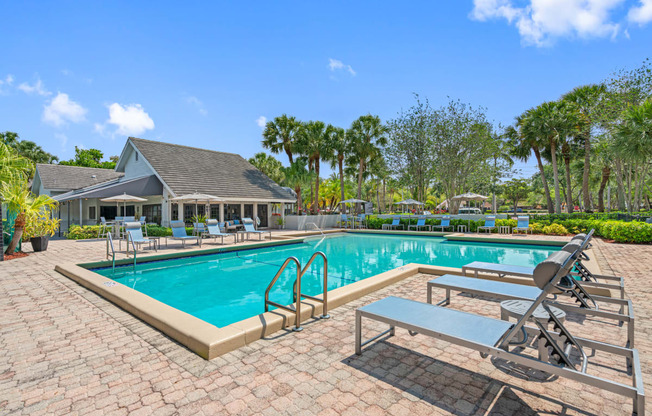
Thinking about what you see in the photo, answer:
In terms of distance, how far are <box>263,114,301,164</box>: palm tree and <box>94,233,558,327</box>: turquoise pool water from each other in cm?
1467

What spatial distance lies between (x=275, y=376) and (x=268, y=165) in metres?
37.6

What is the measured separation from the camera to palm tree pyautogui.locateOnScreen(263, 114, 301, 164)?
2806cm

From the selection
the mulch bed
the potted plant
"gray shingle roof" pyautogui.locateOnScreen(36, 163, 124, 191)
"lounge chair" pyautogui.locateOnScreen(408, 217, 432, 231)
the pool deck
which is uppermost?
"gray shingle roof" pyautogui.locateOnScreen(36, 163, 124, 191)

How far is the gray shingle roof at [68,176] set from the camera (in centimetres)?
2361

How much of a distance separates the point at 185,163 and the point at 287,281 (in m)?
18.0

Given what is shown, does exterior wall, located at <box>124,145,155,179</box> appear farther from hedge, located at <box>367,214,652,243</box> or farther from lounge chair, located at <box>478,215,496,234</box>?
lounge chair, located at <box>478,215,496,234</box>

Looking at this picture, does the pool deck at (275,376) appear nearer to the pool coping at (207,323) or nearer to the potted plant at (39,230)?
the pool coping at (207,323)

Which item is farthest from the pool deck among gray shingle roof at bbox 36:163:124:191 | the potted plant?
gray shingle roof at bbox 36:163:124:191

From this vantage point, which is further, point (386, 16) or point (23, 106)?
point (23, 106)

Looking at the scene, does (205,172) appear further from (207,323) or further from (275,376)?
(275,376)

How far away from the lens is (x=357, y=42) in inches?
526

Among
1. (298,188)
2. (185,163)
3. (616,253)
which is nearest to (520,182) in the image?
(298,188)

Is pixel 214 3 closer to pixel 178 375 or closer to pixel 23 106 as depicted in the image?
pixel 178 375

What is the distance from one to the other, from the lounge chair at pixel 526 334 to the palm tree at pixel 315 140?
2447cm
